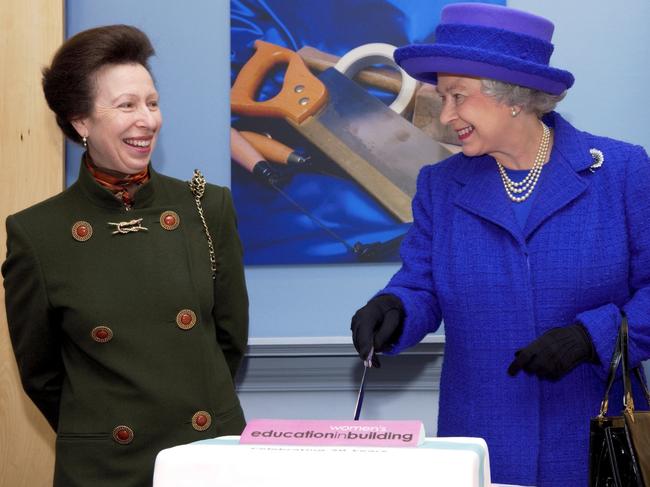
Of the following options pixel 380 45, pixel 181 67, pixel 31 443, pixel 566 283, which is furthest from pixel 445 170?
pixel 31 443

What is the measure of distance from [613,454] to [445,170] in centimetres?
82

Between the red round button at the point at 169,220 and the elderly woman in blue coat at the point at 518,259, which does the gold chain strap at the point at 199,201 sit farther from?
the elderly woman in blue coat at the point at 518,259

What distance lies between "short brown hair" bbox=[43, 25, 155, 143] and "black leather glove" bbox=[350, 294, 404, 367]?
0.77 metres

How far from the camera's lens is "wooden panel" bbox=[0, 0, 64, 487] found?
349 cm

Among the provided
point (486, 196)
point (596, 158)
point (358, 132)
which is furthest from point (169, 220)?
point (358, 132)

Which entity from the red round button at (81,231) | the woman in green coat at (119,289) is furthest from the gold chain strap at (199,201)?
the red round button at (81,231)

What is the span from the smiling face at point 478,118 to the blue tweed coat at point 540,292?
3.5 inches

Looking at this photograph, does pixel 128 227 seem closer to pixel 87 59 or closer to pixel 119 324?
pixel 119 324

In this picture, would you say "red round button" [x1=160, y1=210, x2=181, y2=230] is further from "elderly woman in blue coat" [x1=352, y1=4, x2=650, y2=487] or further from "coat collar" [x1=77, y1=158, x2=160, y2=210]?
"elderly woman in blue coat" [x1=352, y1=4, x2=650, y2=487]

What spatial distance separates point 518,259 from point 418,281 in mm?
229

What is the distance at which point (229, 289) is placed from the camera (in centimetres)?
237

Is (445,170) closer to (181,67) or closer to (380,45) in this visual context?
(380,45)

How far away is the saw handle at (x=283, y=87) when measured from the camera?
345cm

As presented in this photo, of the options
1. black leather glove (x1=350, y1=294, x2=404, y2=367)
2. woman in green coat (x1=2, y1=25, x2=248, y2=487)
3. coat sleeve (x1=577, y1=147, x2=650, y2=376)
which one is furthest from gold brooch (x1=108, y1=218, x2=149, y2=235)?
coat sleeve (x1=577, y1=147, x2=650, y2=376)
